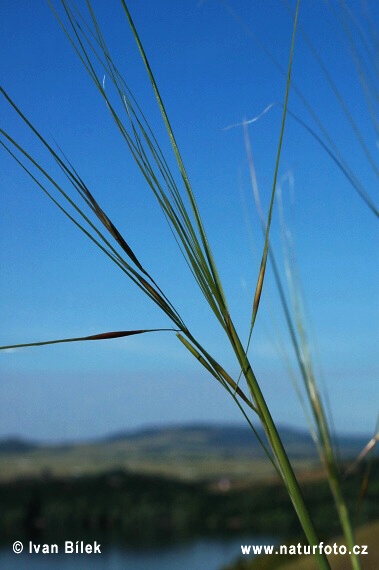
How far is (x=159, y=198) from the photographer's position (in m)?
0.38

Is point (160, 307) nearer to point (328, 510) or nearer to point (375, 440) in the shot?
point (375, 440)

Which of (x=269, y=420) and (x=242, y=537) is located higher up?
(x=242, y=537)

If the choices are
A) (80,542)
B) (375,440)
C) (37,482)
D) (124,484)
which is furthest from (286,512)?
(375,440)

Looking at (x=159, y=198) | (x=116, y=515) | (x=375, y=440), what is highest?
(x=116, y=515)

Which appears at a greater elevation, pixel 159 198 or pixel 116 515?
pixel 116 515

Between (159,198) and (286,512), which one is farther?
(286,512)

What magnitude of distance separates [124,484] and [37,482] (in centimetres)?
26

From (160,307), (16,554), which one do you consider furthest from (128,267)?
(16,554)

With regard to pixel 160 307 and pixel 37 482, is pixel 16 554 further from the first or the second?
pixel 160 307

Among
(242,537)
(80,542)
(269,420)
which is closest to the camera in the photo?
(269,420)

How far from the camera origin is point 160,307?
369 millimetres

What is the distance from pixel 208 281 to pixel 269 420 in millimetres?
79

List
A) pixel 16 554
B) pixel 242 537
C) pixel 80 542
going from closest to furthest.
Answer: pixel 16 554 → pixel 80 542 → pixel 242 537

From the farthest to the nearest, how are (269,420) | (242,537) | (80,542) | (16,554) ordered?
(242,537)
(80,542)
(16,554)
(269,420)
